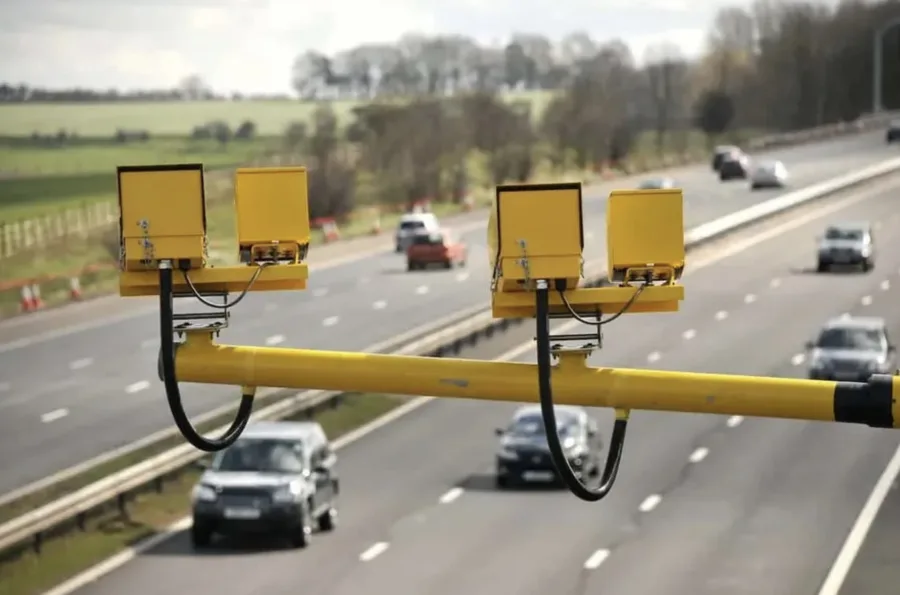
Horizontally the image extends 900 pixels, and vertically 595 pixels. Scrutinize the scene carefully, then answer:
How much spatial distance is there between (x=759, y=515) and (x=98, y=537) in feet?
34.7

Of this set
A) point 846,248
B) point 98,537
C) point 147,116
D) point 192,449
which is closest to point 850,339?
point 192,449

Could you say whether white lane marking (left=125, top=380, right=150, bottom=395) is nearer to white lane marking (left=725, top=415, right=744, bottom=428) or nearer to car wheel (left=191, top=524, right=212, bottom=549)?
white lane marking (left=725, top=415, right=744, bottom=428)

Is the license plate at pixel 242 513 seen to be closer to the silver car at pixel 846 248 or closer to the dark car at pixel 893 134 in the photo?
the silver car at pixel 846 248

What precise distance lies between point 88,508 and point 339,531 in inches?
166

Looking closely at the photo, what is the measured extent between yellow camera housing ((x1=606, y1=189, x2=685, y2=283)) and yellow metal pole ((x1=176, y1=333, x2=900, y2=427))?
486mm

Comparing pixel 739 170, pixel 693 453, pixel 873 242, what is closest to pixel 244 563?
pixel 693 453

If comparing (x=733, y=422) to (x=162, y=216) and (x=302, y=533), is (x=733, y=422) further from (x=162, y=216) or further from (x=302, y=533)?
A: (x=162, y=216)

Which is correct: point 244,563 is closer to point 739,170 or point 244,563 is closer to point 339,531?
point 339,531

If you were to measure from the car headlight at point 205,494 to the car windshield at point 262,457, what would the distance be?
855 mm

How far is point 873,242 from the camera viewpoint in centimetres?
7369

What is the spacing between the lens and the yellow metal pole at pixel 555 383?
30.6 feet

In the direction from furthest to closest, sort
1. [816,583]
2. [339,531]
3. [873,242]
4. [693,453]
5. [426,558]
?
[873,242]
[693,453]
[339,531]
[426,558]
[816,583]

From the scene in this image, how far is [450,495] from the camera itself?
34.8 meters

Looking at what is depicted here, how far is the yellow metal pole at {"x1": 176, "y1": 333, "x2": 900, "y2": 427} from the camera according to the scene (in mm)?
9328
